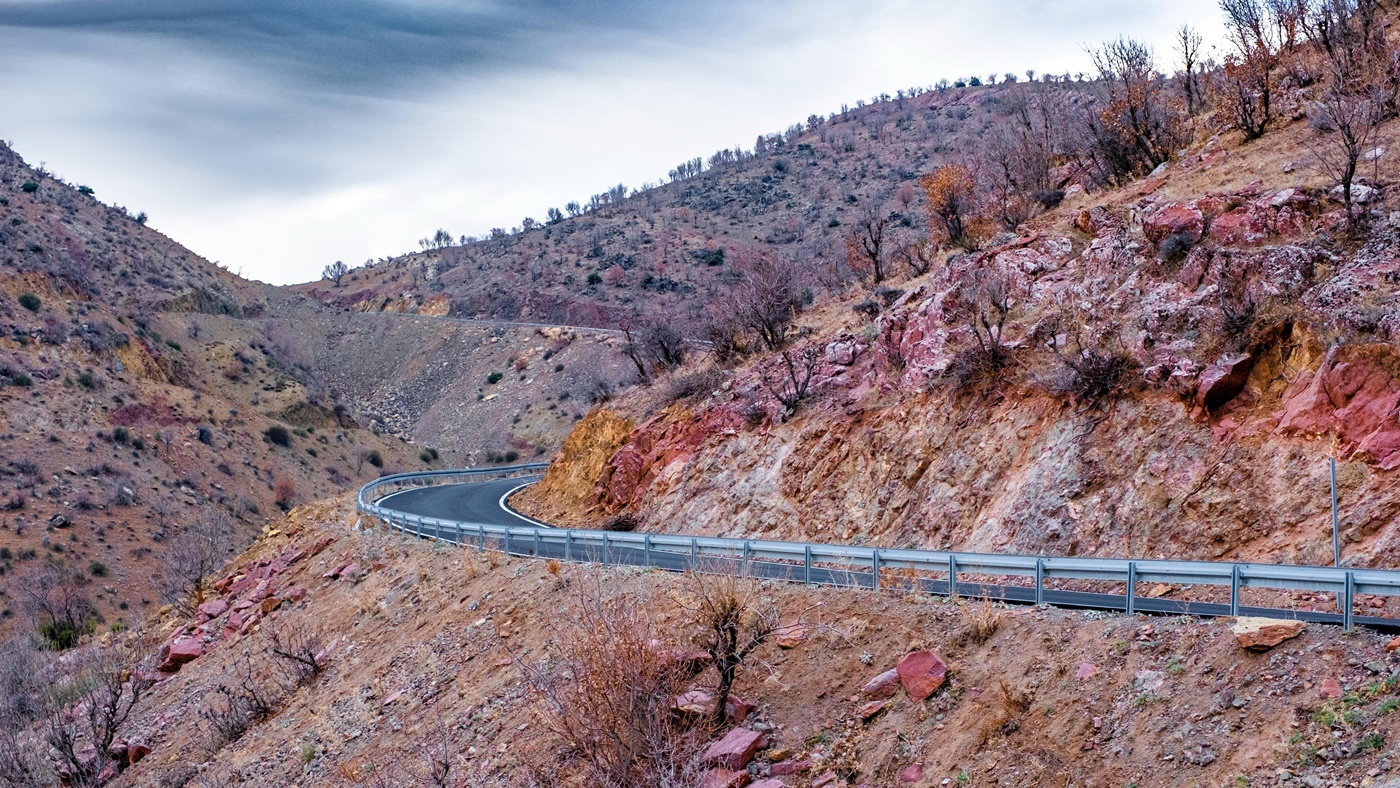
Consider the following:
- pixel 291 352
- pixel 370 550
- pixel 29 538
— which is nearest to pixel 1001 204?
pixel 370 550

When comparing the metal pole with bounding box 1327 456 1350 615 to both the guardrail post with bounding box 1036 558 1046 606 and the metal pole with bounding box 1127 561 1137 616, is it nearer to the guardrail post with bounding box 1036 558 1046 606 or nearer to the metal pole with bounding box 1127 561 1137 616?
the metal pole with bounding box 1127 561 1137 616

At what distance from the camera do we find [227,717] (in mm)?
18781

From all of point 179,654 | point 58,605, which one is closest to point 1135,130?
point 179,654

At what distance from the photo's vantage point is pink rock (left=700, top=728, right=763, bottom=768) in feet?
35.1

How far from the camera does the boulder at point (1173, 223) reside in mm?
20516

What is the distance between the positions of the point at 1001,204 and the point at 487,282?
81082mm

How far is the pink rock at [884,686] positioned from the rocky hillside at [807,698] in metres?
0.02

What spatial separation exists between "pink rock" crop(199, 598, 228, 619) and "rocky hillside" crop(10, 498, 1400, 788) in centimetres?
637

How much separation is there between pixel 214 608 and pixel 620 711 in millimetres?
21579

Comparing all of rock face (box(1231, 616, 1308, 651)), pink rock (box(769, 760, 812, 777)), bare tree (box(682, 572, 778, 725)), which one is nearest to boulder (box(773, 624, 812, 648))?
bare tree (box(682, 572, 778, 725))

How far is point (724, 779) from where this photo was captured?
1039 centimetres

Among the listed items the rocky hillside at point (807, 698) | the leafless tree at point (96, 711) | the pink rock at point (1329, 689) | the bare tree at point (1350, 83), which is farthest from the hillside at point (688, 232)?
the pink rock at point (1329, 689)

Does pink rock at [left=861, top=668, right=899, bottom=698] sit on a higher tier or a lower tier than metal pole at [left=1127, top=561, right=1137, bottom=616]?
lower

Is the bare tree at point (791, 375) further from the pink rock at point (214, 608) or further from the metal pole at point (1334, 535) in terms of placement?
the pink rock at point (214, 608)
